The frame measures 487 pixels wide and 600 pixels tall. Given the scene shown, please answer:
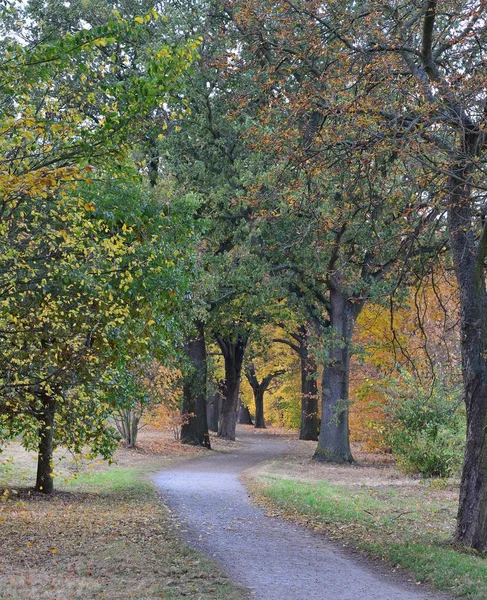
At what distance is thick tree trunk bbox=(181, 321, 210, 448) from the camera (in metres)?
29.8

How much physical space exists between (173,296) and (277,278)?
12.6 m

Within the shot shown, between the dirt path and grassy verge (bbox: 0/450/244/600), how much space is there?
14.8 inches

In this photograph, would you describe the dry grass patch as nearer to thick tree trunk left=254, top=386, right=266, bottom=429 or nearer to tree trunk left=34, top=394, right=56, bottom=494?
tree trunk left=34, top=394, right=56, bottom=494

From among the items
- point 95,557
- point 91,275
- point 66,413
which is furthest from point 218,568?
point 91,275

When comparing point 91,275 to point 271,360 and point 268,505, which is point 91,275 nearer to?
point 268,505

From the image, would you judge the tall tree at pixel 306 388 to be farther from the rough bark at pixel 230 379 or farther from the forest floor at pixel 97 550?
the forest floor at pixel 97 550

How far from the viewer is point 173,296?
1131 centimetres

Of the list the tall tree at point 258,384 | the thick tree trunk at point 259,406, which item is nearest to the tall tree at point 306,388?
the tall tree at point 258,384

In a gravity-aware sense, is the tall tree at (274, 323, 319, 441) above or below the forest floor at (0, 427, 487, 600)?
above

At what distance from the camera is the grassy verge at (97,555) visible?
23.8ft

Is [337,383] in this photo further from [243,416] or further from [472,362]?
[243,416]

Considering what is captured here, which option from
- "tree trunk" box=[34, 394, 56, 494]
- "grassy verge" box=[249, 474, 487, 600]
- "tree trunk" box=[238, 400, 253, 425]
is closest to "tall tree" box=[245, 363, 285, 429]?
"tree trunk" box=[238, 400, 253, 425]

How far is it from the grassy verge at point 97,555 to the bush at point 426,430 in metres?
8.95

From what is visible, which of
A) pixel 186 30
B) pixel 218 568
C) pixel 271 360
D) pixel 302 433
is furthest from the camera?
pixel 271 360
